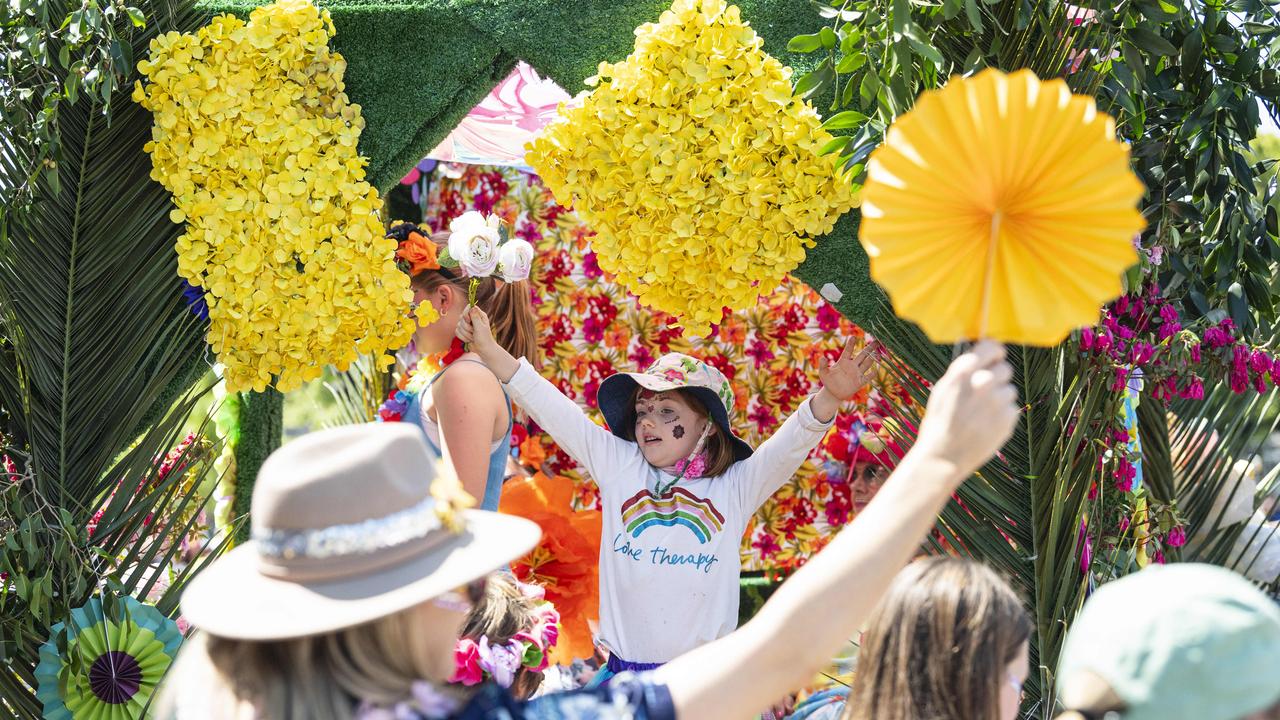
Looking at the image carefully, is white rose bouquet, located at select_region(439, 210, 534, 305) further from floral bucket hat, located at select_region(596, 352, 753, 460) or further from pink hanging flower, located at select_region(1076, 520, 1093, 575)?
pink hanging flower, located at select_region(1076, 520, 1093, 575)

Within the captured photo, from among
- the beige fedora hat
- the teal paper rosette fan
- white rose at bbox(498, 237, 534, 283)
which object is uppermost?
white rose at bbox(498, 237, 534, 283)

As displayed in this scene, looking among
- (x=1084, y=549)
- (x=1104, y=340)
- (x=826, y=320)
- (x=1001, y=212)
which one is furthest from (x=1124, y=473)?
(x=826, y=320)

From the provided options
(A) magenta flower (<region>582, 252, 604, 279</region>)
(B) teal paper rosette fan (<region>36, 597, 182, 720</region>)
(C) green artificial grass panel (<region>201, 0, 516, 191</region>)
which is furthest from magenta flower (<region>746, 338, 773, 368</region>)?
(B) teal paper rosette fan (<region>36, 597, 182, 720</region>)

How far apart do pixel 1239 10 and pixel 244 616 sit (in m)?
2.47

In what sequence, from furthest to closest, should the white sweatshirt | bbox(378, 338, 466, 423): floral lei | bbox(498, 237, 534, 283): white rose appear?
1. bbox(378, 338, 466, 423): floral lei
2. bbox(498, 237, 534, 283): white rose
3. the white sweatshirt

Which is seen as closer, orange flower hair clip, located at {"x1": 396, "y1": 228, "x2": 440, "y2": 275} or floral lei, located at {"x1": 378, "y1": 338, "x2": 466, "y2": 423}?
orange flower hair clip, located at {"x1": 396, "y1": 228, "x2": 440, "y2": 275}

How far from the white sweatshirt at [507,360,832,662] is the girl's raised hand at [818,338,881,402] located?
0.08 m

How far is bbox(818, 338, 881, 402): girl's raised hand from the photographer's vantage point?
2865 millimetres

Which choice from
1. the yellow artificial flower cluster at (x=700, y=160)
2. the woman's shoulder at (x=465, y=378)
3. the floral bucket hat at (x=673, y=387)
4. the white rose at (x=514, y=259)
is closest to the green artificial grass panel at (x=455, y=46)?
the yellow artificial flower cluster at (x=700, y=160)

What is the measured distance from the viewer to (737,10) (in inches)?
106

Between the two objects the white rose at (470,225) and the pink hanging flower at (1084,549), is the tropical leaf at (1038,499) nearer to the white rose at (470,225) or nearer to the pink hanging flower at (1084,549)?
the pink hanging flower at (1084,549)

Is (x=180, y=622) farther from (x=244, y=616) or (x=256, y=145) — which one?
(x=244, y=616)

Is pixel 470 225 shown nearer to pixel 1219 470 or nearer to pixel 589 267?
pixel 589 267

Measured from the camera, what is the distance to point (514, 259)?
9.58ft
